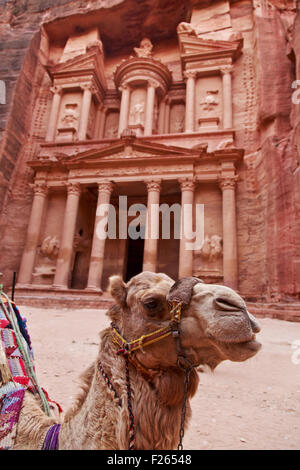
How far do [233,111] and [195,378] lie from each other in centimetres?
1909

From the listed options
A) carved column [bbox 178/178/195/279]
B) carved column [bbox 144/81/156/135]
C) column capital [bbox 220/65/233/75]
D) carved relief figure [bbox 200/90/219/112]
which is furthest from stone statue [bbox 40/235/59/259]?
column capital [bbox 220/65/233/75]

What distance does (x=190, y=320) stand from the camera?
1.58 metres

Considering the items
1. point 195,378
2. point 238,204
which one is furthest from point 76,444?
point 238,204

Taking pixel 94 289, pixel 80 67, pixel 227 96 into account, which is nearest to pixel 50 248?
pixel 94 289

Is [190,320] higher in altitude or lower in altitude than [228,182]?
lower

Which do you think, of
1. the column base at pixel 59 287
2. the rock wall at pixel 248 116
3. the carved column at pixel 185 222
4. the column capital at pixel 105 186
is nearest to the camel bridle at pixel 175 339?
the rock wall at pixel 248 116

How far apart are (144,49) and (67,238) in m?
15.2

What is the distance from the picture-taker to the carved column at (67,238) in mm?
15695

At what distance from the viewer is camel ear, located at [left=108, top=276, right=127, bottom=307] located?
1.73 metres

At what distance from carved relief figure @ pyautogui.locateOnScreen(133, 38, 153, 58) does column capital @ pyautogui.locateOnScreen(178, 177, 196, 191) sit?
417 inches

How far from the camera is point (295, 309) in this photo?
10539 mm

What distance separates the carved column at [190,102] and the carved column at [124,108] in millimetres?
3959

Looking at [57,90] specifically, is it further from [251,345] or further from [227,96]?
[251,345]

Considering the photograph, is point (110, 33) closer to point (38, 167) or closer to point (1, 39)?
point (1, 39)
